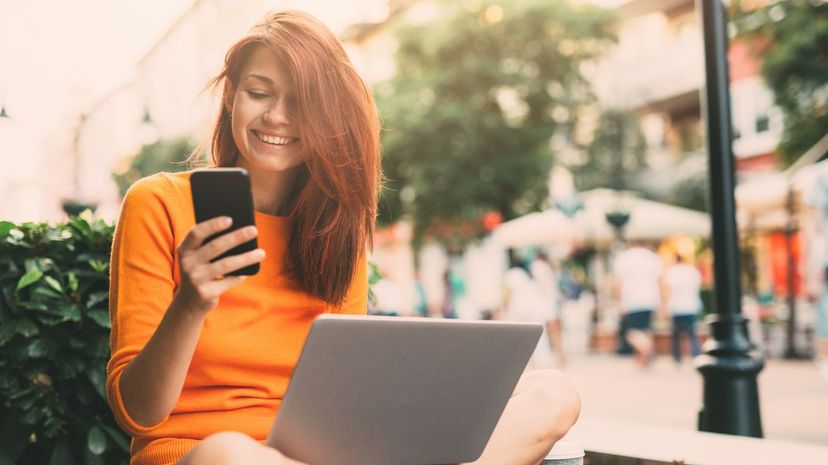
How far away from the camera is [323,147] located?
212 centimetres

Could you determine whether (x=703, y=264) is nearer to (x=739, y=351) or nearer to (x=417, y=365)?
(x=739, y=351)

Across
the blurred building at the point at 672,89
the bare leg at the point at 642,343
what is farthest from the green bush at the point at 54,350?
the blurred building at the point at 672,89

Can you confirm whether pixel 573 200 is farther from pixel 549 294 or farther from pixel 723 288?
pixel 723 288

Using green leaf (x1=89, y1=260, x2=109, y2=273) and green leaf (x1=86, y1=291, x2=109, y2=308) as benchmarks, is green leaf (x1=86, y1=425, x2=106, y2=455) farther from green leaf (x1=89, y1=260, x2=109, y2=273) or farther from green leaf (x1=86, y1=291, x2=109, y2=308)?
green leaf (x1=89, y1=260, x2=109, y2=273)

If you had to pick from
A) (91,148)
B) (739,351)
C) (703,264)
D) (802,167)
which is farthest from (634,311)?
(91,148)

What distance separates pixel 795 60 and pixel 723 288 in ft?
41.7

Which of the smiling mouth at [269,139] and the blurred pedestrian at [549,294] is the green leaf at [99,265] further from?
the blurred pedestrian at [549,294]

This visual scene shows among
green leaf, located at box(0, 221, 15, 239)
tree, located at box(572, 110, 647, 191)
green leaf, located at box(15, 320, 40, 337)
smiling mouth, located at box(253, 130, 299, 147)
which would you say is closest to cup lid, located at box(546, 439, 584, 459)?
smiling mouth, located at box(253, 130, 299, 147)

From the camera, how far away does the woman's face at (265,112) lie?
6.81 feet

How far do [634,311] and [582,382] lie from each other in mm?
1571

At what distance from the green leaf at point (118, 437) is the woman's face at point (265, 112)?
132 cm

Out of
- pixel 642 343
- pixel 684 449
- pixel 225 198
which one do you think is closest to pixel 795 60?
pixel 642 343

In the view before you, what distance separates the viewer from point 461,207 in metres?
22.7

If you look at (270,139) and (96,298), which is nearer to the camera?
(270,139)
